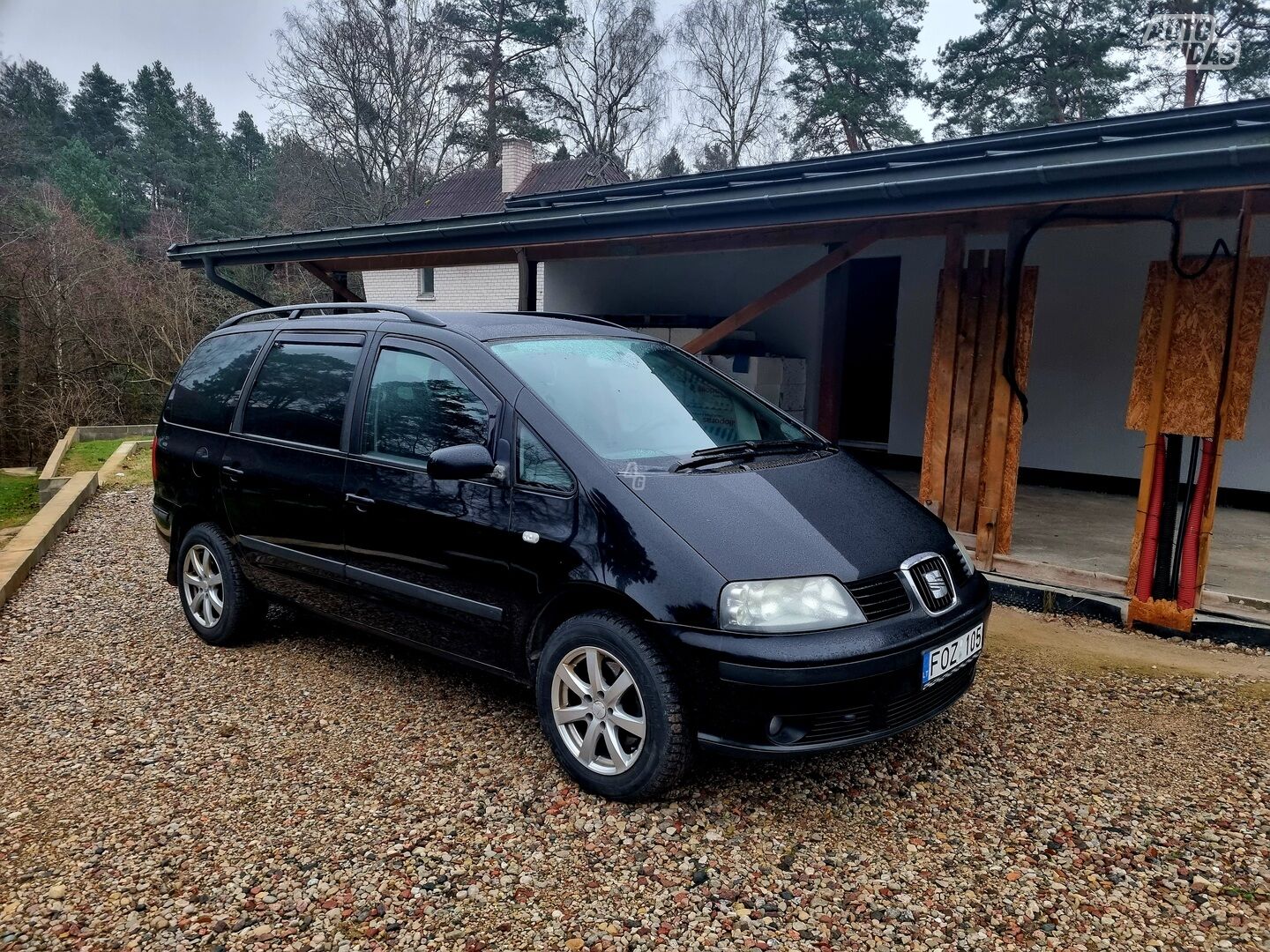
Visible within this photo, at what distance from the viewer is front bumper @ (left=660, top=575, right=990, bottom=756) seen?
258 centimetres

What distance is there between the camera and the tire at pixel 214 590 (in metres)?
4.36

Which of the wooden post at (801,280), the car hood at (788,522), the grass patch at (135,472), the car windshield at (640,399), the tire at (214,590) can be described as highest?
the wooden post at (801,280)

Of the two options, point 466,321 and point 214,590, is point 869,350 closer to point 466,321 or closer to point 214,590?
point 466,321

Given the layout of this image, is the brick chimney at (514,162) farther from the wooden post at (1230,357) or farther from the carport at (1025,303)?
the wooden post at (1230,357)

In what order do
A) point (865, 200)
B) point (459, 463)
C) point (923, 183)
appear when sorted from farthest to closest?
point (865, 200) < point (923, 183) < point (459, 463)

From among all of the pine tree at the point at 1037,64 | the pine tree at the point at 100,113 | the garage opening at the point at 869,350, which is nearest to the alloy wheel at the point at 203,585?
the garage opening at the point at 869,350

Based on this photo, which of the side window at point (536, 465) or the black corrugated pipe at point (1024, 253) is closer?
the side window at point (536, 465)

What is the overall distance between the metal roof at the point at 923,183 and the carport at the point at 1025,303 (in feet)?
0.04

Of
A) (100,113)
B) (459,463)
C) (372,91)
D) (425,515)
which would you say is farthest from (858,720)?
(100,113)

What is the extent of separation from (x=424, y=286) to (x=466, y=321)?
56.1 feet

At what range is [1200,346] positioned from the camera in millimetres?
4414

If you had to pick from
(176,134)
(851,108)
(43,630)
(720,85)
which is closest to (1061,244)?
(43,630)

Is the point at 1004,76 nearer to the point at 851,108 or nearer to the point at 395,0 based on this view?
the point at 851,108

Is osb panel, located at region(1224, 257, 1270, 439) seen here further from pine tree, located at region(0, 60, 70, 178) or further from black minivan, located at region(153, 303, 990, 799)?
pine tree, located at region(0, 60, 70, 178)
